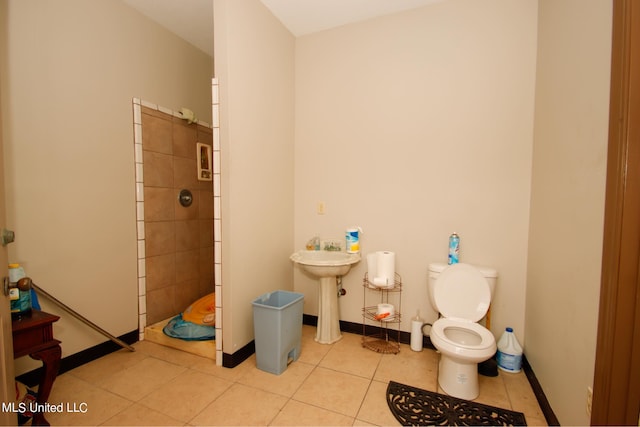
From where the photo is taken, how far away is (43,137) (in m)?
A: 1.74

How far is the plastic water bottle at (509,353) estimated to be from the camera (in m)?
1.94

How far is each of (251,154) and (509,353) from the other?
7.64 feet

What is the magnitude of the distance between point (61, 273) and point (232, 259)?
3.60ft

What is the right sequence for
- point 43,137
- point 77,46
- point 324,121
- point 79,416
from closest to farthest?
point 79,416 → point 43,137 → point 77,46 → point 324,121

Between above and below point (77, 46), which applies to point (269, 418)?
below

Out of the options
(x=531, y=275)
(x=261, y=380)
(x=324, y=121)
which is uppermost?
(x=324, y=121)

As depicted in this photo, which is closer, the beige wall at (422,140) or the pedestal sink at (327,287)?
the beige wall at (422,140)

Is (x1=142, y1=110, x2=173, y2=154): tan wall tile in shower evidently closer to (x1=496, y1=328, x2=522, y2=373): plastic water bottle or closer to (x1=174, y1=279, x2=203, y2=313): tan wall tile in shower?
(x1=174, y1=279, x2=203, y2=313): tan wall tile in shower

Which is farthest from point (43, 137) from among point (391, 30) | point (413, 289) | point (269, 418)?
point (413, 289)

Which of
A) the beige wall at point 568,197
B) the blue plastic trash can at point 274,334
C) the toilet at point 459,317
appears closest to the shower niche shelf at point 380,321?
the toilet at point 459,317

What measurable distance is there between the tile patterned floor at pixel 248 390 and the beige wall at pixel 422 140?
0.47 metres

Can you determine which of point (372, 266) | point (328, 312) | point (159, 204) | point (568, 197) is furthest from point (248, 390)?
point (568, 197)

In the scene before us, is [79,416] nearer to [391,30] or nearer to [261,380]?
[261,380]

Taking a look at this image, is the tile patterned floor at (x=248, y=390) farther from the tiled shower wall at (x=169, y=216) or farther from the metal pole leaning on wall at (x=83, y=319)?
the tiled shower wall at (x=169, y=216)
